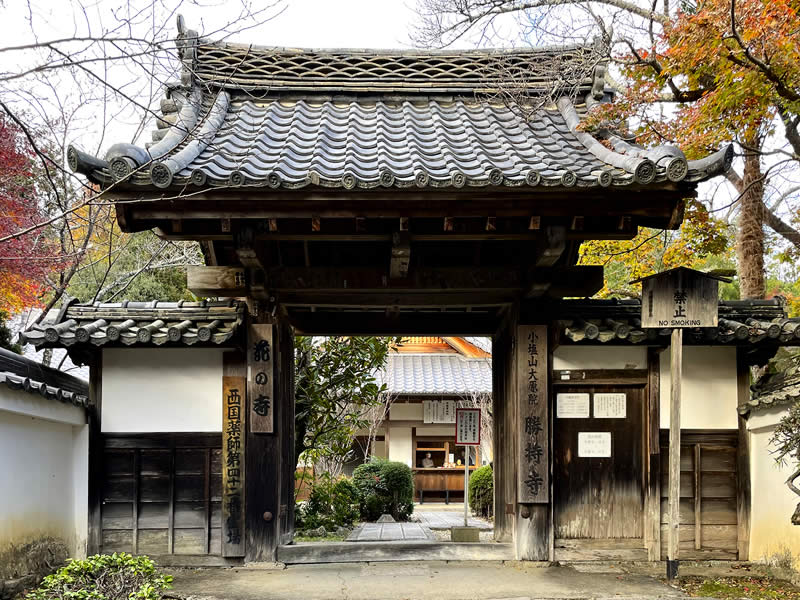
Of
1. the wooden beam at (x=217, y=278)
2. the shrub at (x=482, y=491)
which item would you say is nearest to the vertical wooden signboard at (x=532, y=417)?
the wooden beam at (x=217, y=278)

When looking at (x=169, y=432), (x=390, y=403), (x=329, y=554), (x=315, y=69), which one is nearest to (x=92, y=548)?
(x=169, y=432)

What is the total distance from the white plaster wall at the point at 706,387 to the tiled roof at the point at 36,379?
6.55 meters

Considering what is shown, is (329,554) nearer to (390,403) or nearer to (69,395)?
(69,395)

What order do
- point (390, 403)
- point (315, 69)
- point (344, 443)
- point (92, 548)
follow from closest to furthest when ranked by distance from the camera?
point (92, 548) < point (315, 69) < point (344, 443) < point (390, 403)

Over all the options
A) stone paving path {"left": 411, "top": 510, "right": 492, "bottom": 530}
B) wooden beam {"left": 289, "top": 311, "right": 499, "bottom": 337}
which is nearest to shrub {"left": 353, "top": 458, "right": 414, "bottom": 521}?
stone paving path {"left": 411, "top": 510, "right": 492, "bottom": 530}

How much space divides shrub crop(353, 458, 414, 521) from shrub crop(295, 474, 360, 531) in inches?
54.1

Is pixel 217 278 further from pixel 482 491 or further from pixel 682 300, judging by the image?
pixel 482 491

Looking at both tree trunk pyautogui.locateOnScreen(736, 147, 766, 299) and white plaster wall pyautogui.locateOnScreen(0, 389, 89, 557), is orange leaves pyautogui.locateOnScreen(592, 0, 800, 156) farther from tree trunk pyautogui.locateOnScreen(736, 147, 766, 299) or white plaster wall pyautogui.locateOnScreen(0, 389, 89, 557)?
white plaster wall pyautogui.locateOnScreen(0, 389, 89, 557)

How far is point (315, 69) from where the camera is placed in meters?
9.40

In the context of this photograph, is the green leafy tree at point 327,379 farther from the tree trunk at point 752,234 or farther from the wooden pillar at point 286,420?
the tree trunk at point 752,234

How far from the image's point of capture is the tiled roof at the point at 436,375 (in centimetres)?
2353

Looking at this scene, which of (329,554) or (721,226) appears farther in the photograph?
(721,226)

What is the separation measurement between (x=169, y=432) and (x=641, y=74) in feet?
26.8

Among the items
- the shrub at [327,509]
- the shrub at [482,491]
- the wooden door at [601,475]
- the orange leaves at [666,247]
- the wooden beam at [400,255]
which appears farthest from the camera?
the shrub at [482,491]
